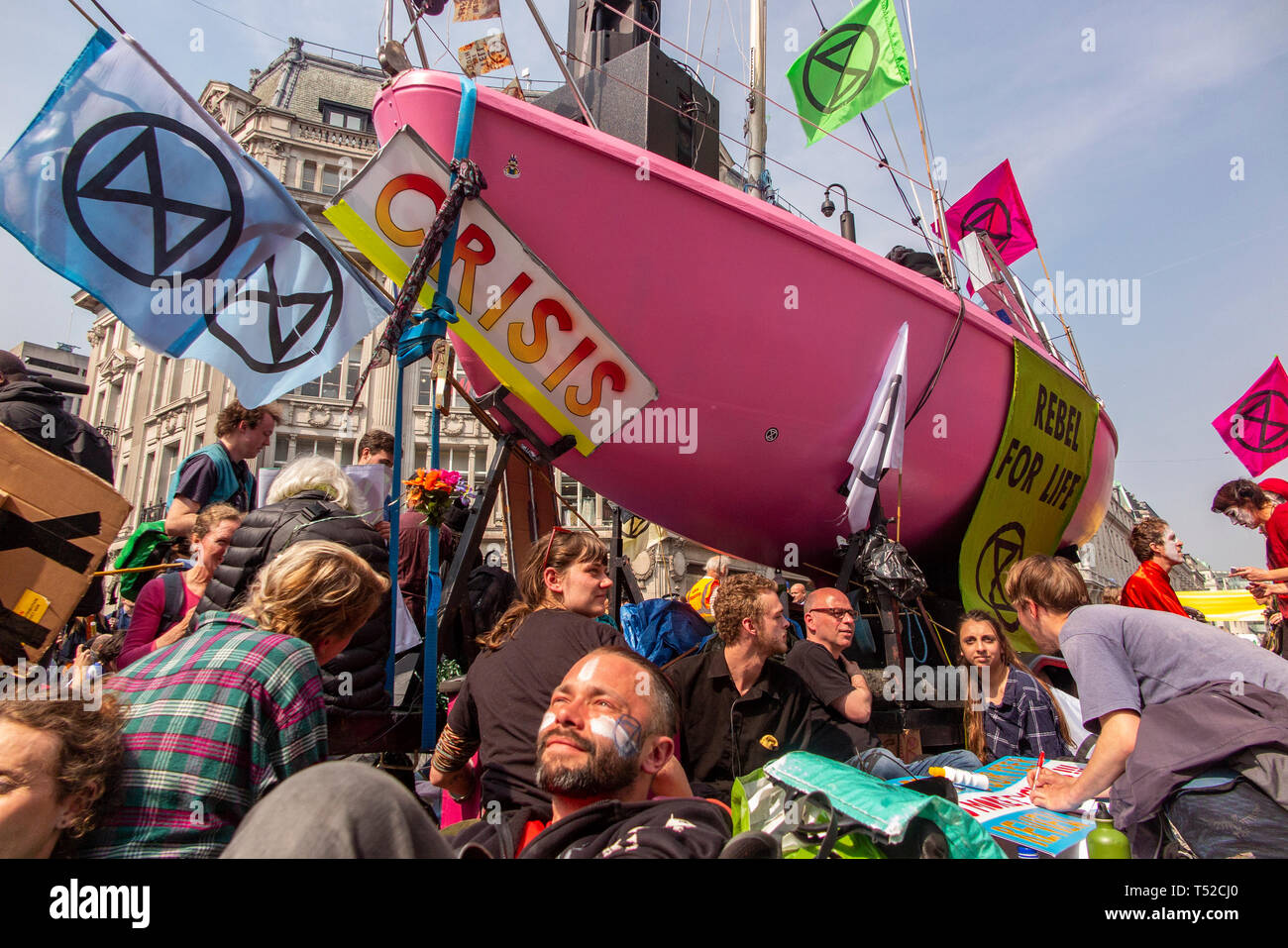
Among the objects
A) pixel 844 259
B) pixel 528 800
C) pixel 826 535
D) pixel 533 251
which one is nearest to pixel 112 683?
pixel 528 800

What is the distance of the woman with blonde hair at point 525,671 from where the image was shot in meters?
2.15

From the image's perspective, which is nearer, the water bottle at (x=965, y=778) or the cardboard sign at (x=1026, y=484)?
the water bottle at (x=965, y=778)

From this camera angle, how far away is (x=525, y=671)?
226 centimetres

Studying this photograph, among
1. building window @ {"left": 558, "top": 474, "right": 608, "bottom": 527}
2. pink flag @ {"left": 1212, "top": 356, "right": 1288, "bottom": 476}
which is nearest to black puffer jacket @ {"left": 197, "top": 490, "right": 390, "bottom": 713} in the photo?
pink flag @ {"left": 1212, "top": 356, "right": 1288, "bottom": 476}

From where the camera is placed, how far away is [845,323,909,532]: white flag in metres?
4.32

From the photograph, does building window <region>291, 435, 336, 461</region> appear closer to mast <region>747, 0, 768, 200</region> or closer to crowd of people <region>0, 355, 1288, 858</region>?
mast <region>747, 0, 768, 200</region>

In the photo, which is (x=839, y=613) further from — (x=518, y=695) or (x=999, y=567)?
(x=999, y=567)

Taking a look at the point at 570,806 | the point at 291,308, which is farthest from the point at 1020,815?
the point at 291,308

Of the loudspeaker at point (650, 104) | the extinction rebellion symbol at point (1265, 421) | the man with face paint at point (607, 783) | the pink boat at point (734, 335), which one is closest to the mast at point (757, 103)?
the loudspeaker at point (650, 104)

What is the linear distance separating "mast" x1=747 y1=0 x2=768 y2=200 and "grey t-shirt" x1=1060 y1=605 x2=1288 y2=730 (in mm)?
7739

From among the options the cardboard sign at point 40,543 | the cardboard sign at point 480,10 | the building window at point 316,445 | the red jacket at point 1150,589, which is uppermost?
the cardboard sign at point 480,10

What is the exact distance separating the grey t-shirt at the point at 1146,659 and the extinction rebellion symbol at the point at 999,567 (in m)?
3.02

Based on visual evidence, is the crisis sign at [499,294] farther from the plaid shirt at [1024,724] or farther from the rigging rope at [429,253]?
the plaid shirt at [1024,724]

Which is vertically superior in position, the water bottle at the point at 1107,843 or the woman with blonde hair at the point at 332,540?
the woman with blonde hair at the point at 332,540
